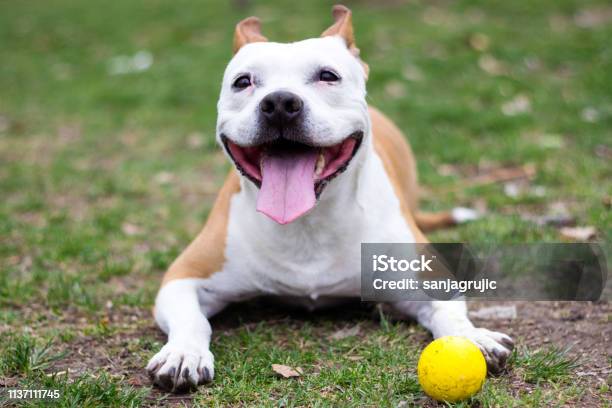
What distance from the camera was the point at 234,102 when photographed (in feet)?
10.7

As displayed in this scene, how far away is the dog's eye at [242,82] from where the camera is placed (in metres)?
3.26

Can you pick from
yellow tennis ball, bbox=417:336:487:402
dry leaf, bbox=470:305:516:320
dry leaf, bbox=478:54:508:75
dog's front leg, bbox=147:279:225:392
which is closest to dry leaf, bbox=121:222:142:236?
dog's front leg, bbox=147:279:225:392

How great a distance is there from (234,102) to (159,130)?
4.13m

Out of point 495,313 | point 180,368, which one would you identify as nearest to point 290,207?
point 180,368

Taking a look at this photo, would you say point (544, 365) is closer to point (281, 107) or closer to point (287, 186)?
point (287, 186)

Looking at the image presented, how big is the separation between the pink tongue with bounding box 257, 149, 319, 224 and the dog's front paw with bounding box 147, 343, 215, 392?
60cm

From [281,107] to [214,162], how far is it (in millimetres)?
3445

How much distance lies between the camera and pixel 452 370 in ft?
8.50

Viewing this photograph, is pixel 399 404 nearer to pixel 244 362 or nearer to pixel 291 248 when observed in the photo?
pixel 244 362

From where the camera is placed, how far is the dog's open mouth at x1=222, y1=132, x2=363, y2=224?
9.96 ft

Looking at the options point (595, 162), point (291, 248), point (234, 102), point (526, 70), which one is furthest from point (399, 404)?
point (526, 70)

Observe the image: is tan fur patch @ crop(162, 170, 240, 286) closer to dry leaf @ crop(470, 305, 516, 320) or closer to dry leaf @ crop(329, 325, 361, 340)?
dry leaf @ crop(329, 325, 361, 340)

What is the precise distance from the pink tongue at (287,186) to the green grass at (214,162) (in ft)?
1.99

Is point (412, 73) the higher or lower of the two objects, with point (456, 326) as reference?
higher
